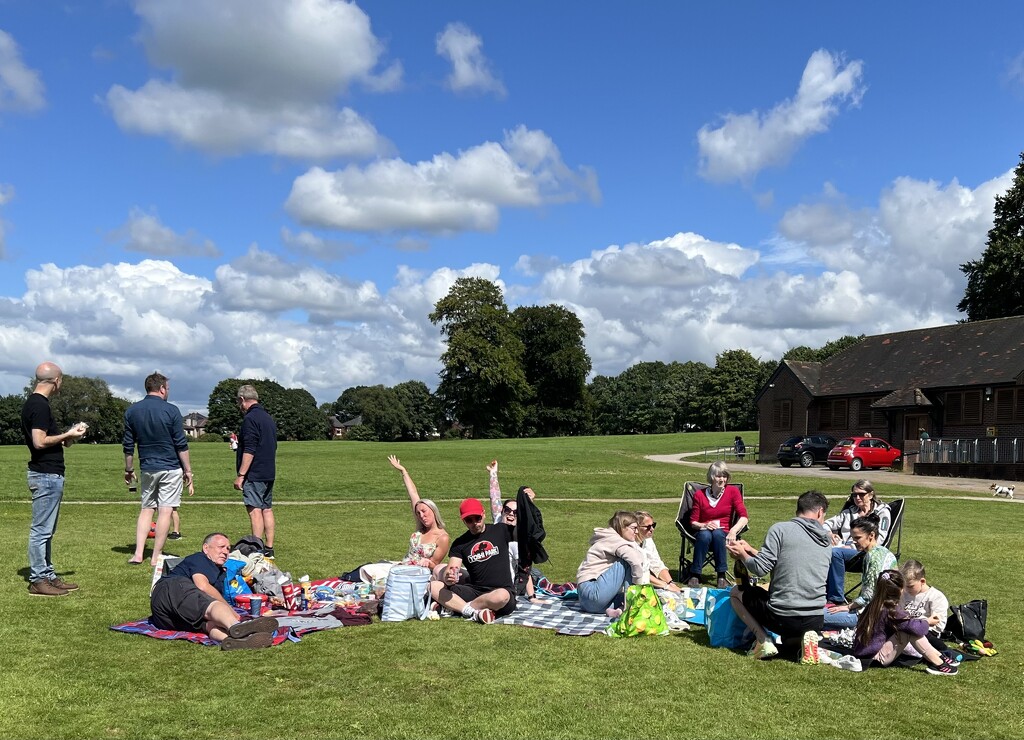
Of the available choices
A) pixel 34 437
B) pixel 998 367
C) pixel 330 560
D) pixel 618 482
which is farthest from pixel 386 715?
pixel 998 367

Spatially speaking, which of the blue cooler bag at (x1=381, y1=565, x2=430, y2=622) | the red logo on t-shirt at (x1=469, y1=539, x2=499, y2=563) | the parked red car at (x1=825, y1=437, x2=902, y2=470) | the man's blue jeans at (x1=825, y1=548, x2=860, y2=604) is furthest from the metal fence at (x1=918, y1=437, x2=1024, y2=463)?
the blue cooler bag at (x1=381, y1=565, x2=430, y2=622)

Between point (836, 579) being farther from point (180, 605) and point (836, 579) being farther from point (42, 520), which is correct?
point (42, 520)

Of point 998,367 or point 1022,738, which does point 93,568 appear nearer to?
point 1022,738

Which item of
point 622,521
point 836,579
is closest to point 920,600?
point 836,579

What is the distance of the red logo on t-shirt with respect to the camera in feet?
28.2

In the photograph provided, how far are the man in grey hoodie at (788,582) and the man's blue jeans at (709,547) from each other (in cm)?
343

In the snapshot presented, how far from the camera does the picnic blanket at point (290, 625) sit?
7.37 meters

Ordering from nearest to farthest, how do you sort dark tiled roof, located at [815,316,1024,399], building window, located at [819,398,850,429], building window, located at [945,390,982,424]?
building window, located at [945,390,982,424]
dark tiled roof, located at [815,316,1024,399]
building window, located at [819,398,850,429]

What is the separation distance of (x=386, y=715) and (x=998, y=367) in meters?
44.8

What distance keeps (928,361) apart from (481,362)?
1813 inches

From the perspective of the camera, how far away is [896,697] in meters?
6.14

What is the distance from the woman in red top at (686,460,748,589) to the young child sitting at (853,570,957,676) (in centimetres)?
355

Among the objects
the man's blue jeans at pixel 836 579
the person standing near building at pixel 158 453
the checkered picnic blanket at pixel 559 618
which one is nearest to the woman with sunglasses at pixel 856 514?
the man's blue jeans at pixel 836 579

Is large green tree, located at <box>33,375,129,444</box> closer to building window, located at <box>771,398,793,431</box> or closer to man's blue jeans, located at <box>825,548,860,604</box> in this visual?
building window, located at <box>771,398,793,431</box>
